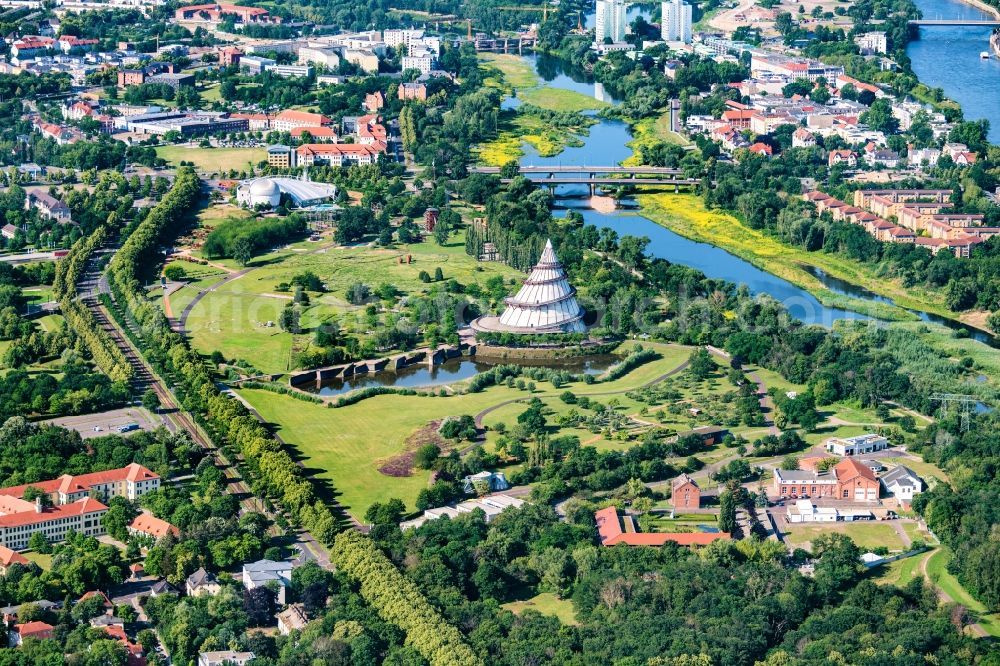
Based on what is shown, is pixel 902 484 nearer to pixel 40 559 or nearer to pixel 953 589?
pixel 953 589

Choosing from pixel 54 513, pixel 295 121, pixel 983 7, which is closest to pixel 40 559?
pixel 54 513

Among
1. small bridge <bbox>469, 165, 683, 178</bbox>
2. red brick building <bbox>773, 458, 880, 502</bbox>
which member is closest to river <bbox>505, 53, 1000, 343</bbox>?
small bridge <bbox>469, 165, 683, 178</bbox>

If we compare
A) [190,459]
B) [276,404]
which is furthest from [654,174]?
[190,459]

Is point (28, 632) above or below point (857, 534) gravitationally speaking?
above

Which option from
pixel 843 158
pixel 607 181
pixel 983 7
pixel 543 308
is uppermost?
pixel 983 7

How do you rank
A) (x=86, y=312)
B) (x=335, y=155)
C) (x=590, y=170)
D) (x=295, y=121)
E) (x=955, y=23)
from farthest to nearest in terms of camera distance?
(x=955, y=23), (x=295, y=121), (x=335, y=155), (x=590, y=170), (x=86, y=312)

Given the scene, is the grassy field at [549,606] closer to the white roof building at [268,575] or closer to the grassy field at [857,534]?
the white roof building at [268,575]
